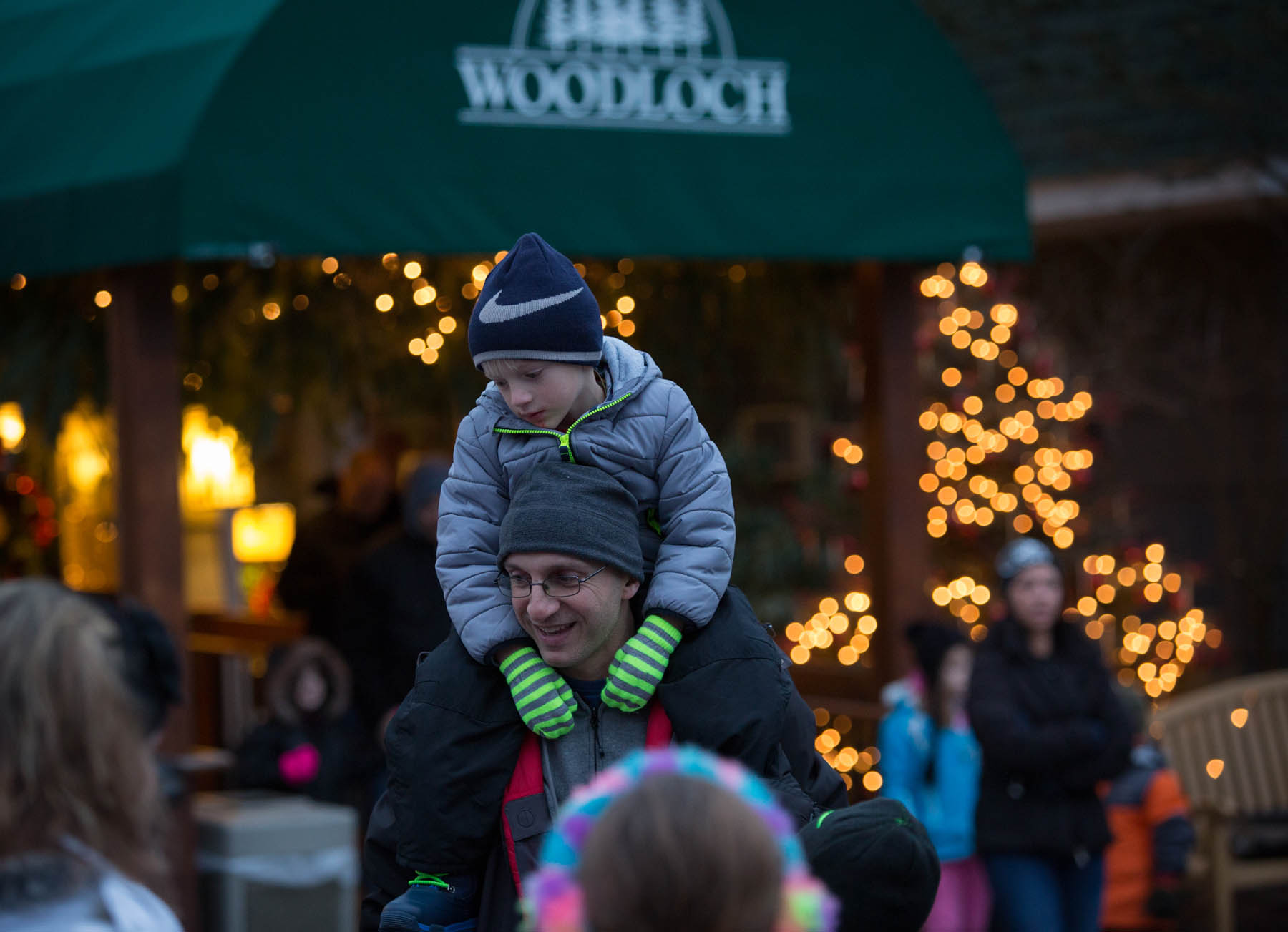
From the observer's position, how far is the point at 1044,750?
565cm

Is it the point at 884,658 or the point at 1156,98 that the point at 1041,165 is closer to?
the point at 1156,98

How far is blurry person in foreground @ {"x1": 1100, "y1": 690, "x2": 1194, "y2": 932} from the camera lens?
680 cm

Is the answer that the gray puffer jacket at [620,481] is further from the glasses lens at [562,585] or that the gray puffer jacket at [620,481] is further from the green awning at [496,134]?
the green awning at [496,134]

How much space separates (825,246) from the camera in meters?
6.28

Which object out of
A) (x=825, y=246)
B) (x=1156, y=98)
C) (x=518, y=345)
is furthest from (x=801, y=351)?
(x=518, y=345)

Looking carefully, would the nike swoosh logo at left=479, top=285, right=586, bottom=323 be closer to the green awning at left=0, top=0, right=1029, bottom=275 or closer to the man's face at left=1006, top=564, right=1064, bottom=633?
the green awning at left=0, top=0, right=1029, bottom=275

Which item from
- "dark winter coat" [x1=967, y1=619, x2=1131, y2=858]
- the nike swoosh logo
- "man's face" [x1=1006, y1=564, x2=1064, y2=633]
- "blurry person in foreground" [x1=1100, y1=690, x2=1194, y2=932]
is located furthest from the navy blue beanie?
"blurry person in foreground" [x1=1100, y1=690, x2=1194, y2=932]

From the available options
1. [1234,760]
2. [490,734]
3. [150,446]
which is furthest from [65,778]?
[1234,760]

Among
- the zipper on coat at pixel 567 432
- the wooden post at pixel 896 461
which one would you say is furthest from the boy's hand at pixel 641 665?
the wooden post at pixel 896 461

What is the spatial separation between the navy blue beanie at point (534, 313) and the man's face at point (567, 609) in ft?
1.11

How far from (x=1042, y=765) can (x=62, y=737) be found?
4.33m

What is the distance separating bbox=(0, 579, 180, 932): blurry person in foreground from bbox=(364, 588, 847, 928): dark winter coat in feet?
1.80

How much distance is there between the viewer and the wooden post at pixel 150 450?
6016mm

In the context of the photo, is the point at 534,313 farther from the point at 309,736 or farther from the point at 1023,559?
the point at 309,736
